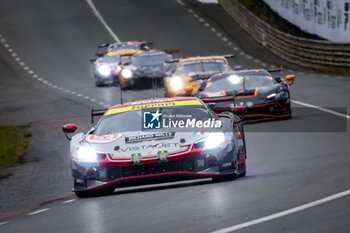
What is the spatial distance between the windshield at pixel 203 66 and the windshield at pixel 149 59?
673cm

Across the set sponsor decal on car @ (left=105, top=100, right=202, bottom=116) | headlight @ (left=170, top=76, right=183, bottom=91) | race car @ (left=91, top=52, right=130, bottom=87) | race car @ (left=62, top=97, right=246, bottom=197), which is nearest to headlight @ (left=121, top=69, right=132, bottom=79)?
race car @ (left=91, top=52, right=130, bottom=87)

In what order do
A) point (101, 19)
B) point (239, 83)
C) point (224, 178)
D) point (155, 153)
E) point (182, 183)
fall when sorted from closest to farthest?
point (155, 153)
point (224, 178)
point (182, 183)
point (239, 83)
point (101, 19)

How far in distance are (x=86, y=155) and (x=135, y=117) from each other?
1192 mm

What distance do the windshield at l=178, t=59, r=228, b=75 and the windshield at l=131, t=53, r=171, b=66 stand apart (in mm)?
6731

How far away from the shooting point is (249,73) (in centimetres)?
2091

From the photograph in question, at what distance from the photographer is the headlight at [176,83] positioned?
23.7 meters

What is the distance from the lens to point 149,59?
32.7 meters

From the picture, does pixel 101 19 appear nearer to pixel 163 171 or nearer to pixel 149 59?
→ pixel 149 59

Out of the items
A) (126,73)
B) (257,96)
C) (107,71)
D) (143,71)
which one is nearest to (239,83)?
(257,96)

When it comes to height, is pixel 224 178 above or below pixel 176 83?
below

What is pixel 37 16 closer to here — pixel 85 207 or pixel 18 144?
pixel 18 144

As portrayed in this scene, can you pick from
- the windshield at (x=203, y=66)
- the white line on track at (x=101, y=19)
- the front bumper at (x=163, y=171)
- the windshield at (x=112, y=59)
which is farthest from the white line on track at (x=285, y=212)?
the white line on track at (x=101, y=19)

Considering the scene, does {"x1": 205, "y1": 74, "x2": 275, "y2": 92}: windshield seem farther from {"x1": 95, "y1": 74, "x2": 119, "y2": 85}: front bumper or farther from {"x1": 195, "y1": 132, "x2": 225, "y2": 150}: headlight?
{"x1": 95, "y1": 74, "x2": 119, "y2": 85}: front bumper

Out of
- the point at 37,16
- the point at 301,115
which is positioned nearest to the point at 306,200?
the point at 301,115
